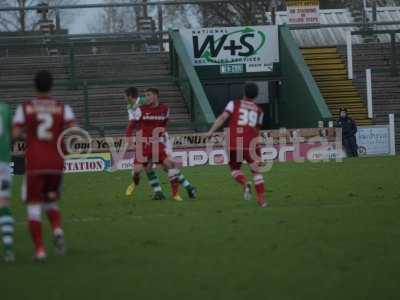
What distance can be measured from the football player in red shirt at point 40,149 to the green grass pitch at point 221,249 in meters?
0.56

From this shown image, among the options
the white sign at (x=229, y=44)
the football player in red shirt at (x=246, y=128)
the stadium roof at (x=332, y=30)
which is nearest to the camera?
the football player in red shirt at (x=246, y=128)

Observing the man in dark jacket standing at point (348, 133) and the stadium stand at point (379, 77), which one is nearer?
the man in dark jacket standing at point (348, 133)

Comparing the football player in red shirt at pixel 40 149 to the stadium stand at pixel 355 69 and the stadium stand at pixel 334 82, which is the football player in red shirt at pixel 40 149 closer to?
the stadium stand at pixel 355 69

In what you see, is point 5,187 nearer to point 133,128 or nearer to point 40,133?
point 40,133

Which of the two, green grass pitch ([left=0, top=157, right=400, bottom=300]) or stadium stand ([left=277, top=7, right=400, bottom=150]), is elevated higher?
stadium stand ([left=277, top=7, right=400, bottom=150])

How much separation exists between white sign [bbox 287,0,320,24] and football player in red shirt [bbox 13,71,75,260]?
3582 cm

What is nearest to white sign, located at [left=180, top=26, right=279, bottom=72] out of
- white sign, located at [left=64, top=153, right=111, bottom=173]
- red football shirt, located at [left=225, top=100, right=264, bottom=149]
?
white sign, located at [left=64, top=153, right=111, bottom=173]

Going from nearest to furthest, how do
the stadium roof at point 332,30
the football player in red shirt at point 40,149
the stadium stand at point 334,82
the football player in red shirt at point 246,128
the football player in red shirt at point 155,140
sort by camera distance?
the football player in red shirt at point 40,149 → the football player in red shirt at point 246,128 → the football player in red shirt at point 155,140 → the stadium stand at point 334,82 → the stadium roof at point 332,30

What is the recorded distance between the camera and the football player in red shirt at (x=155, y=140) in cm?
1936

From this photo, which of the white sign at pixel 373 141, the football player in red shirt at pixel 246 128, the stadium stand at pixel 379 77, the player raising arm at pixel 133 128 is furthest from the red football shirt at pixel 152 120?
the stadium stand at pixel 379 77

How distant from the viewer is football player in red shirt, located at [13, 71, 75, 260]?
11406 millimetres

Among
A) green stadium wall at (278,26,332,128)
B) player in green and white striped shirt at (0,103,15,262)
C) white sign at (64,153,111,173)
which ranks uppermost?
green stadium wall at (278,26,332,128)

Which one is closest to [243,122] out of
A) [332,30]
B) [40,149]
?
[40,149]

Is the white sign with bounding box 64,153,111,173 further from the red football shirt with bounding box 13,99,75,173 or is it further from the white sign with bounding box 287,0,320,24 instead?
the red football shirt with bounding box 13,99,75,173
